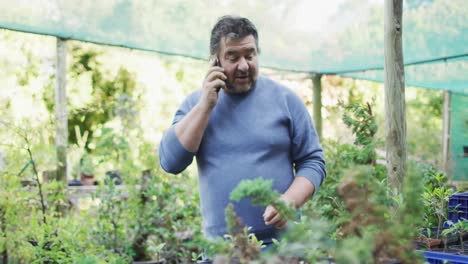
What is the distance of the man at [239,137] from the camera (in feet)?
5.74

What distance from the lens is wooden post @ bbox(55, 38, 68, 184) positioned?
3.96m

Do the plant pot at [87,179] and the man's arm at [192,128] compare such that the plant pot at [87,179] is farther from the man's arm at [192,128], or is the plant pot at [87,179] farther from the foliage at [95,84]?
the man's arm at [192,128]

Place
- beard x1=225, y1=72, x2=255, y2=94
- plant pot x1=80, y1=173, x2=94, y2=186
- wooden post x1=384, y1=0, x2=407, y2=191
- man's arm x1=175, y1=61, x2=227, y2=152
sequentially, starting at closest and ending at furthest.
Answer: man's arm x1=175, y1=61, x2=227, y2=152 < beard x1=225, y1=72, x2=255, y2=94 < wooden post x1=384, y1=0, x2=407, y2=191 < plant pot x1=80, y1=173, x2=94, y2=186

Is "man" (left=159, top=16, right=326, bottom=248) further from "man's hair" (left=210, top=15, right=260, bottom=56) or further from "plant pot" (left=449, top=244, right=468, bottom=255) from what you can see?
"plant pot" (left=449, top=244, right=468, bottom=255)

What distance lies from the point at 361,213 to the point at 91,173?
596cm

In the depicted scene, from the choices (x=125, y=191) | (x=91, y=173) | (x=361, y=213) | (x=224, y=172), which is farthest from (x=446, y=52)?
(x=91, y=173)

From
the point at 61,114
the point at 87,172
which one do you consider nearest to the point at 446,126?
the point at 87,172

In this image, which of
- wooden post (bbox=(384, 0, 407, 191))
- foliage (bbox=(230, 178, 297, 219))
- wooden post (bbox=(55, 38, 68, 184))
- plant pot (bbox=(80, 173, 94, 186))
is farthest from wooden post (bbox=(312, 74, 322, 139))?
foliage (bbox=(230, 178, 297, 219))

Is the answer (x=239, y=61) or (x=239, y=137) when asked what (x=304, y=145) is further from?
(x=239, y=61)

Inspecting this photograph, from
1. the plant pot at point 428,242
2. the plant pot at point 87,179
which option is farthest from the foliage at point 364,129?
the plant pot at point 87,179

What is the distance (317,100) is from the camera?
6.20 metres

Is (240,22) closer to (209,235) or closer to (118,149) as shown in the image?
(209,235)

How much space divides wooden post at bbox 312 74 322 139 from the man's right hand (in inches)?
172

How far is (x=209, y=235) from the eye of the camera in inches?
72.8
